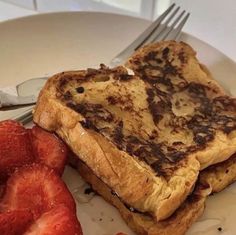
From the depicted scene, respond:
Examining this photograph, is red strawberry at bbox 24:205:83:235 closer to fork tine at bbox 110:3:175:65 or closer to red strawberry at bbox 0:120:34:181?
red strawberry at bbox 0:120:34:181

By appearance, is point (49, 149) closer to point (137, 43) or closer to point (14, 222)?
point (14, 222)

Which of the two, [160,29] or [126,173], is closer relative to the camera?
[126,173]

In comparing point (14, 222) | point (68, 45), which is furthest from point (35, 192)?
point (68, 45)

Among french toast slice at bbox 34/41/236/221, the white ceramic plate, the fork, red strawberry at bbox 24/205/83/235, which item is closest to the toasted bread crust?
french toast slice at bbox 34/41/236/221

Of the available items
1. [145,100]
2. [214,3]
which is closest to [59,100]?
[145,100]

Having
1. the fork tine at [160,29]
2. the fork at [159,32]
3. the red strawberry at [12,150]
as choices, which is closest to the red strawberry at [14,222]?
the red strawberry at [12,150]
